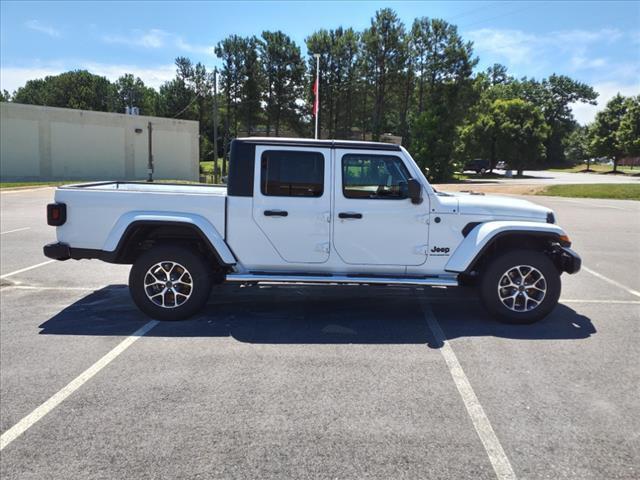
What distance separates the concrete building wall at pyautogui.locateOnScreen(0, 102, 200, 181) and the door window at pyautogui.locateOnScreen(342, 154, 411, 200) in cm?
4145

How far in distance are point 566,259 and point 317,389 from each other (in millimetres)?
3286

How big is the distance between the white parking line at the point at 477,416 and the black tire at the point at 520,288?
0.72m

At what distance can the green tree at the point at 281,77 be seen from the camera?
6356cm

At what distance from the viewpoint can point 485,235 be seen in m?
5.43

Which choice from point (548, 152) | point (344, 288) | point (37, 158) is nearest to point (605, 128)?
point (548, 152)

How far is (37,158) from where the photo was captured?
40312 millimetres

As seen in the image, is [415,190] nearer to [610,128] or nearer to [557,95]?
[610,128]

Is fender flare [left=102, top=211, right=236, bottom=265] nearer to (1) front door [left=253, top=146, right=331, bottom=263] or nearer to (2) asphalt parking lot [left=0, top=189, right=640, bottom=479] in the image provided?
(1) front door [left=253, top=146, right=331, bottom=263]

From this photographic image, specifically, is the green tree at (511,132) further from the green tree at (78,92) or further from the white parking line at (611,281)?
the green tree at (78,92)

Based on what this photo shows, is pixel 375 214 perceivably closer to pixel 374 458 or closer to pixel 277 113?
pixel 374 458

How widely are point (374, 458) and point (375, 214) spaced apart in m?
2.91

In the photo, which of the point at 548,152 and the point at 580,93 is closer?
the point at 548,152

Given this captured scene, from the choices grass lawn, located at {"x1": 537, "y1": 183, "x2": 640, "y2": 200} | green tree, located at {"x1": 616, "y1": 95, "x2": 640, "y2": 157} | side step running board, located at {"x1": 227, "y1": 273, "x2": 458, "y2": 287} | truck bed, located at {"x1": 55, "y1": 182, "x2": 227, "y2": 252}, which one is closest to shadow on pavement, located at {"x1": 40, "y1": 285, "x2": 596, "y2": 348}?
side step running board, located at {"x1": 227, "y1": 273, "x2": 458, "y2": 287}

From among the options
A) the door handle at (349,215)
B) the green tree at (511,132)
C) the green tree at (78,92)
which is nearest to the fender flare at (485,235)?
the door handle at (349,215)
